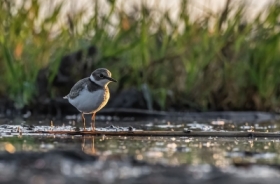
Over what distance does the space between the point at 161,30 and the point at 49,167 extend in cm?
675

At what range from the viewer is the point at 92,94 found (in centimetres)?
815

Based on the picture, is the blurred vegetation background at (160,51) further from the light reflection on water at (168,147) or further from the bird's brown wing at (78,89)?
the light reflection on water at (168,147)

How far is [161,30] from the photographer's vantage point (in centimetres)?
1098

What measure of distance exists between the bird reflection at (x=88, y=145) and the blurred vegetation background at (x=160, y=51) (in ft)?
12.3

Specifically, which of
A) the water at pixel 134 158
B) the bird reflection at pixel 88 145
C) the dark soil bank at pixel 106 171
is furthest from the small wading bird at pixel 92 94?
the dark soil bank at pixel 106 171

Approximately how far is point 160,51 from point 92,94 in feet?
9.44

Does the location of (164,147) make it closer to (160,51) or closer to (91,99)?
(91,99)

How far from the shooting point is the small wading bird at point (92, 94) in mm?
8148

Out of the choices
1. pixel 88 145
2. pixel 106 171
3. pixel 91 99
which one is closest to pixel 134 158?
pixel 106 171

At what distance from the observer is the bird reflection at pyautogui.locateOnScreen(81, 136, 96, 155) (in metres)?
5.56

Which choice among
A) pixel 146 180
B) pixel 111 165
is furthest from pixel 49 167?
pixel 146 180

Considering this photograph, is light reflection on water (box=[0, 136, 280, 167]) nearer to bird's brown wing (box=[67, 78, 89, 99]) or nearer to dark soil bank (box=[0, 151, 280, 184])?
dark soil bank (box=[0, 151, 280, 184])

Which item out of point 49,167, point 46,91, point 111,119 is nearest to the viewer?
point 49,167

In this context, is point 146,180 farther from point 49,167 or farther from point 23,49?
point 23,49
